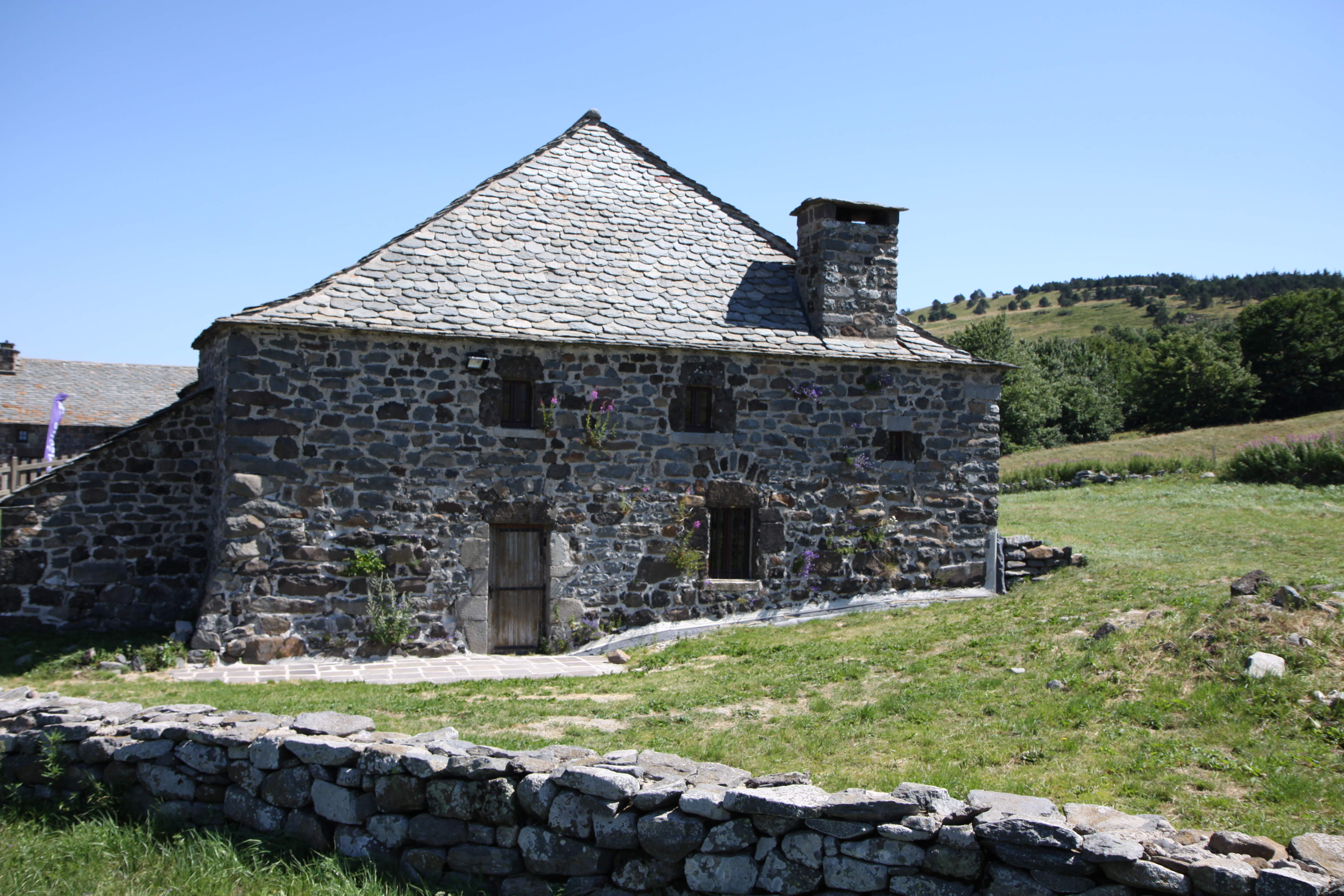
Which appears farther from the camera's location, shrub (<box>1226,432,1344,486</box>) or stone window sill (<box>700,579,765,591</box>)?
shrub (<box>1226,432,1344,486</box>)

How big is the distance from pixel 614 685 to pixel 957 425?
7.02m

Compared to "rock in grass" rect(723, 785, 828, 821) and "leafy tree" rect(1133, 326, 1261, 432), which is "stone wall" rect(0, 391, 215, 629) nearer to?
"rock in grass" rect(723, 785, 828, 821)

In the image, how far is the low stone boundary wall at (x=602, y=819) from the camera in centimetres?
429

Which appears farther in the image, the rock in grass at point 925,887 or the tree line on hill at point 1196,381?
the tree line on hill at point 1196,381

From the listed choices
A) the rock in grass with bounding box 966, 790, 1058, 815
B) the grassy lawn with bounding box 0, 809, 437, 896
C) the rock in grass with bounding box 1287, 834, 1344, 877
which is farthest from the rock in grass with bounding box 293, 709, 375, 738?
the rock in grass with bounding box 1287, 834, 1344, 877

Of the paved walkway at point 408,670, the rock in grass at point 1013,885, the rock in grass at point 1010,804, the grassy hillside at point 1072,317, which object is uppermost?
the grassy hillside at point 1072,317

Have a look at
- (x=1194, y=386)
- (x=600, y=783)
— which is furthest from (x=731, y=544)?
(x=1194, y=386)

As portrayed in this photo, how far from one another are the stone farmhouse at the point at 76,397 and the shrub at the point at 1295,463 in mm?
30174

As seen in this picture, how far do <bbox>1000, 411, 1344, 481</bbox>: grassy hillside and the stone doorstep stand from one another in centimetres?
1736

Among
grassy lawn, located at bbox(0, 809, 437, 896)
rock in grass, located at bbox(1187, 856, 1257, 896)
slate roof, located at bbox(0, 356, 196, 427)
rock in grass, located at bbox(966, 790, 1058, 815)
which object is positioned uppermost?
slate roof, located at bbox(0, 356, 196, 427)

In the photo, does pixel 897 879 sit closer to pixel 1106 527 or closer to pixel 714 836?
pixel 714 836

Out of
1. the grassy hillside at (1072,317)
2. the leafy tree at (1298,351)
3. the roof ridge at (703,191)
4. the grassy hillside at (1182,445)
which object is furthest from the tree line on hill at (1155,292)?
the roof ridge at (703,191)

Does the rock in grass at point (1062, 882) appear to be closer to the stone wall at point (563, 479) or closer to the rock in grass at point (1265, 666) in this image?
the rock in grass at point (1265, 666)

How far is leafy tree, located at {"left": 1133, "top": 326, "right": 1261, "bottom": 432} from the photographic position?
144 ft
